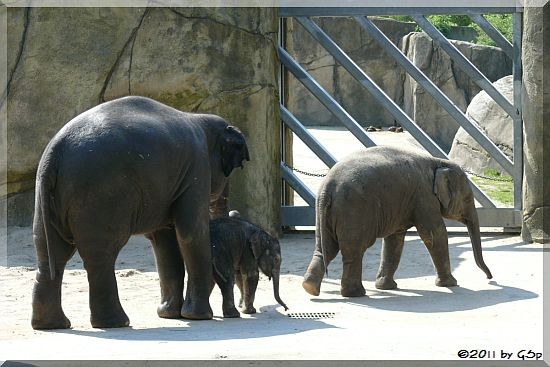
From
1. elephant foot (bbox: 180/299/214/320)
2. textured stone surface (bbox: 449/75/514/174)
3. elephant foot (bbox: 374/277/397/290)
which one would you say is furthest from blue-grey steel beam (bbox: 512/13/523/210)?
textured stone surface (bbox: 449/75/514/174)

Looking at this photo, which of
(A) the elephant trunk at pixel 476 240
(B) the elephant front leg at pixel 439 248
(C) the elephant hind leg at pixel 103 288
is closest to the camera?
(C) the elephant hind leg at pixel 103 288

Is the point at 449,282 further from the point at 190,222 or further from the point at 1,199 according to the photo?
the point at 1,199

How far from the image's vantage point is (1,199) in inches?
474

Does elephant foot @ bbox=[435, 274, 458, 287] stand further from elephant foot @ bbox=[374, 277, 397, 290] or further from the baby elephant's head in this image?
the baby elephant's head

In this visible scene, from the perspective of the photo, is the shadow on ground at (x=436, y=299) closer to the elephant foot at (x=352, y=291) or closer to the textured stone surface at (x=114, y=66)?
the elephant foot at (x=352, y=291)

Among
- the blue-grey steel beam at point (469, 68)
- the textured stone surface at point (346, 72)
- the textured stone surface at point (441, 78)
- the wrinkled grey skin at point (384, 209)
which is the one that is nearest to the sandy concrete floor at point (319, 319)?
the wrinkled grey skin at point (384, 209)

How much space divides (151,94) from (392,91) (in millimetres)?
14683

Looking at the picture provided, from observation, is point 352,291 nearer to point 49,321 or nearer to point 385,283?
point 385,283

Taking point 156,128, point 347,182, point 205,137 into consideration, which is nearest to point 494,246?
point 347,182

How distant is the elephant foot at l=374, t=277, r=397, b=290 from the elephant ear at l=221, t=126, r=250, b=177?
182 centimetres

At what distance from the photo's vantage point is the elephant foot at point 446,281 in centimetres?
965

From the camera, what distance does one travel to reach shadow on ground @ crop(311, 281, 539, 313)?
8.58 m

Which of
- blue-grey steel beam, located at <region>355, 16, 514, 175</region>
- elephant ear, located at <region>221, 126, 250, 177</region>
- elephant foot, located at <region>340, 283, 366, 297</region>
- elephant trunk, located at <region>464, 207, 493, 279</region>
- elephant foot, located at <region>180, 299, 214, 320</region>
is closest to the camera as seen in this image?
elephant foot, located at <region>180, 299, 214, 320</region>
